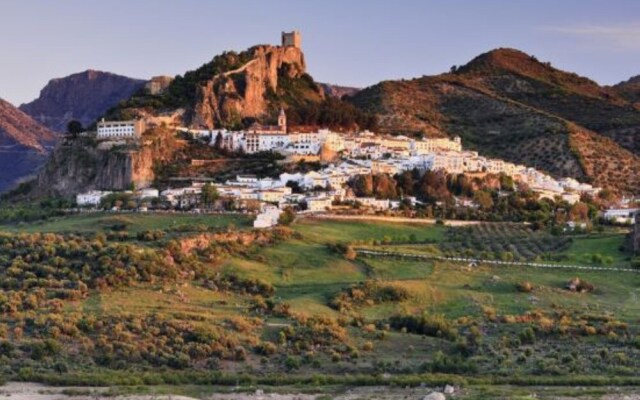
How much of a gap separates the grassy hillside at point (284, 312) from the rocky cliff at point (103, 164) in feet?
67.2

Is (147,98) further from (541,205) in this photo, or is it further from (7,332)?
(7,332)

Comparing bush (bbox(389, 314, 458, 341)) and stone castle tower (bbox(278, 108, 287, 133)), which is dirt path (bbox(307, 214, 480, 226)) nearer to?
bush (bbox(389, 314, 458, 341))

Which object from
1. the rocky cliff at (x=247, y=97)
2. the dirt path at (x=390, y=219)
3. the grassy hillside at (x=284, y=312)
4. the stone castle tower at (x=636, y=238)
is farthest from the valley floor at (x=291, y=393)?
the rocky cliff at (x=247, y=97)

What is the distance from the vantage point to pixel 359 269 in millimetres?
54781

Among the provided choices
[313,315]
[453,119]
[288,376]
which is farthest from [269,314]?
[453,119]

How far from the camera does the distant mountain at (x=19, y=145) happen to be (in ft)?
519

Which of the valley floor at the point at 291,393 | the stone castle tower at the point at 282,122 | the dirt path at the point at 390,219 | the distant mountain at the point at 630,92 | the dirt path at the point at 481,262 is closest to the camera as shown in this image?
the valley floor at the point at 291,393

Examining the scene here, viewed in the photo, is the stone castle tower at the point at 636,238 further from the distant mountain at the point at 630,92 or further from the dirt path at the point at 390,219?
the distant mountain at the point at 630,92

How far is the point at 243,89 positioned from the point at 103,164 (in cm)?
2379

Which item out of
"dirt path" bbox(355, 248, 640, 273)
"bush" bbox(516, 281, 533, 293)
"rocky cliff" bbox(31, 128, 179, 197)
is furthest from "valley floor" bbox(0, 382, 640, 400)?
"rocky cliff" bbox(31, 128, 179, 197)

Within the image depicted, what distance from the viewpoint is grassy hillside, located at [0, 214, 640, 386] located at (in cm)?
3475

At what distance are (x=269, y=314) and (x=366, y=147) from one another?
2252 inches

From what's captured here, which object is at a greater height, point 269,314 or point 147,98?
point 147,98

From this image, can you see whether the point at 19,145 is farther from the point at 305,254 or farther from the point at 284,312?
the point at 284,312
